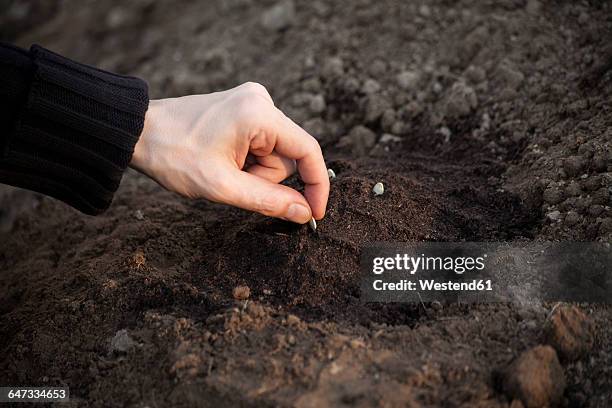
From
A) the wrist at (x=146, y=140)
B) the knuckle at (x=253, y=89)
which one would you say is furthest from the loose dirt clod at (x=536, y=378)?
the wrist at (x=146, y=140)

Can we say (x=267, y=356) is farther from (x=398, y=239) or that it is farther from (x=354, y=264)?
(x=398, y=239)

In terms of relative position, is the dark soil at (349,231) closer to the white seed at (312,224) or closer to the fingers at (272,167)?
the white seed at (312,224)

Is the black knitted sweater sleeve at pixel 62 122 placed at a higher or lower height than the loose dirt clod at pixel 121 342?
higher

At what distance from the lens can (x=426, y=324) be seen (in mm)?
1569

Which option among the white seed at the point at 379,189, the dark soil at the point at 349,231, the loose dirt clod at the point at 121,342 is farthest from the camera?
the white seed at the point at 379,189

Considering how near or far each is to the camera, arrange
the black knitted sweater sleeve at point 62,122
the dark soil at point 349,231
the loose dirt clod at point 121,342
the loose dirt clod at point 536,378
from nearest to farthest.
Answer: the loose dirt clod at point 536,378, the dark soil at point 349,231, the loose dirt clod at point 121,342, the black knitted sweater sleeve at point 62,122

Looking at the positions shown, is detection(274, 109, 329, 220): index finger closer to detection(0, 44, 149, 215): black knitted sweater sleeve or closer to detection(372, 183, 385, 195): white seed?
detection(372, 183, 385, 195): white seed

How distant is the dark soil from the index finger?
0.10m

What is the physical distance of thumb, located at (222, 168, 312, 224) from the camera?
1668 mm

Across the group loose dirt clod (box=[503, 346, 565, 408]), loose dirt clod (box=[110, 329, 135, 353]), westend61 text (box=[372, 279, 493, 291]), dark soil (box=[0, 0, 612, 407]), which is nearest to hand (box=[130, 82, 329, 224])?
dark soil (box=[0, 0, 612, 407])

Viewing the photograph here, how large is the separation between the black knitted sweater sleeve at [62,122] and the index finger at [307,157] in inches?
17.4

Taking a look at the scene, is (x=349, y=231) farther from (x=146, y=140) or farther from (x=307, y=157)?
(x=146, y=140)

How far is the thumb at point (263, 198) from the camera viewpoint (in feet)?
5.47

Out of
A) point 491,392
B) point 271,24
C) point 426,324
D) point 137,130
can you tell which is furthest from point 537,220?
point 271,24
